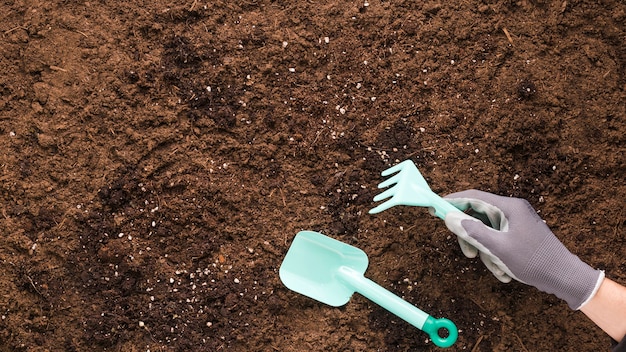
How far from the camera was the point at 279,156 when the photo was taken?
67.2 inches

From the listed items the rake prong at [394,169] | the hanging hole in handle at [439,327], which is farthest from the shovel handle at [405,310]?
the rake prong at [394,169]

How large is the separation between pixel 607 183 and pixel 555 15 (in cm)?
49

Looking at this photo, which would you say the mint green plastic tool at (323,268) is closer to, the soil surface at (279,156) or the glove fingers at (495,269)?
the soil surface at (279,156)

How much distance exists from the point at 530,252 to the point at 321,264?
1.77 ft

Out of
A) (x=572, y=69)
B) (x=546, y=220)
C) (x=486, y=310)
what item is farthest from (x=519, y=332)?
(x=572, y=69)

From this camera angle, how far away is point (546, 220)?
5.55 ft

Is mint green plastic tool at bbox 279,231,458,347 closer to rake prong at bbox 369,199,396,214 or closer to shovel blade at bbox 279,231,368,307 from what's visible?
shovel blade at bbox 279,231,368,307

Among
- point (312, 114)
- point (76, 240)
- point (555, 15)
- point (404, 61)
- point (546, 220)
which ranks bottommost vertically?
point (76, 240)

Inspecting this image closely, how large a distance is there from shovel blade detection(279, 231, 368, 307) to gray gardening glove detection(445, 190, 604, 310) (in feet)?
0.97

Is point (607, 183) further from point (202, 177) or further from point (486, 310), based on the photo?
point (202, 177)

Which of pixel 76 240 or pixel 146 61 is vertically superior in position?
pixel 146 61

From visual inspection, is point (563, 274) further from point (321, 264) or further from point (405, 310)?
point (321, 264)

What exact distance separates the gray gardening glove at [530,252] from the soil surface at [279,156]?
0.17 meters

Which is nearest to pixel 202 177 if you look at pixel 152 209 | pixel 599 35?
pixel 152 209
